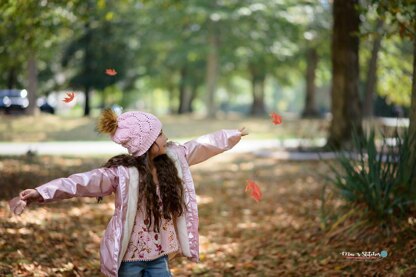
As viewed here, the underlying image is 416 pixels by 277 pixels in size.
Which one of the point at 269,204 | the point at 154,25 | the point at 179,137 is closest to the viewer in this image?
the point at 269,204

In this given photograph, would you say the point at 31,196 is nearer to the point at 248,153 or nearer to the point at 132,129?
the point at 132,129

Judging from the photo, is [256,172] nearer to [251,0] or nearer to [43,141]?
[43,141]

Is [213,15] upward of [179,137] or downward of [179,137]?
upward

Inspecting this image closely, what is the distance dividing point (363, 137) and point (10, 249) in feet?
13.8

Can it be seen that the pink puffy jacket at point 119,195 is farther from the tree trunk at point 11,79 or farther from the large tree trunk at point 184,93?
the large tree trunk at point 184,93

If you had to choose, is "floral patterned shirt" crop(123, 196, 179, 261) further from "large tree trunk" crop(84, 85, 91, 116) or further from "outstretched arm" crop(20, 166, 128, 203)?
"large tree trunk" crop(84, 85, 91, 116)

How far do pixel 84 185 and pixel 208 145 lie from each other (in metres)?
0.97

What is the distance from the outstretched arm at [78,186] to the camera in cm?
335

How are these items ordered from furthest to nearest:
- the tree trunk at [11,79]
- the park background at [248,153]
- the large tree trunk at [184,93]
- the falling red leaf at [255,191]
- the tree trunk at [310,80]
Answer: the large tree trunk at [184,93] < the tree trunk at [310,80] < the tree trunk at [11,79] < the park background at [248,153] < the falling red leaf at [255,191]

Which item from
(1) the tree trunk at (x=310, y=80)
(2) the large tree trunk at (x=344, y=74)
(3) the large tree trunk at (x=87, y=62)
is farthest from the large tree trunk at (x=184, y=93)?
(2) the large tree trunk at (x=344, y=74)

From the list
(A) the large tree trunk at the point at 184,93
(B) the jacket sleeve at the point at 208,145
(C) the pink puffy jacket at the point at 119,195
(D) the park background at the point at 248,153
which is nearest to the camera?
(C) the pink puffy jacket at the point at 119,195

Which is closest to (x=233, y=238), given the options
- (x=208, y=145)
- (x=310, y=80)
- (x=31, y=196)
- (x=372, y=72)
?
(x=208, y=145)

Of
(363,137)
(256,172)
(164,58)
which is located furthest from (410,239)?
(164,58)

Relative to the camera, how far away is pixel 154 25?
101 feet
